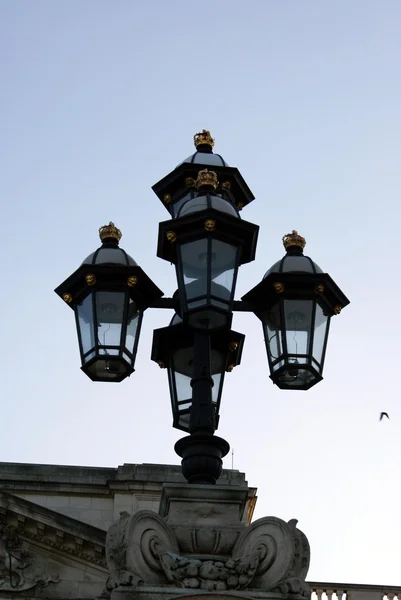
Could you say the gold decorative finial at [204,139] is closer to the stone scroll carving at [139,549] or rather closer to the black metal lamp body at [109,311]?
the black metal lamp body at [109,311]

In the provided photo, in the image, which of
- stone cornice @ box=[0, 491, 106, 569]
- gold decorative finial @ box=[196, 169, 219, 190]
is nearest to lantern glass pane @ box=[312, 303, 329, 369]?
gold decorative finial @ box=[196, 169, 219, 190]

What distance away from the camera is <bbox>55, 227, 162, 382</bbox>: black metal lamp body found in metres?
9.09

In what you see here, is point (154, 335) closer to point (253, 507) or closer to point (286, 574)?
point (286, 574)

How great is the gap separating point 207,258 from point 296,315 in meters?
0.82

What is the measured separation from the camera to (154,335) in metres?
9.73

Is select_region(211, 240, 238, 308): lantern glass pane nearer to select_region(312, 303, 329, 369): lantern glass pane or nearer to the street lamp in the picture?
the street lamp

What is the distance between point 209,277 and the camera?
28.9ft

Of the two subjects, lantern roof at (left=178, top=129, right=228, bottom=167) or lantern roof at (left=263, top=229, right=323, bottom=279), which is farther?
lantern roof at (left=178, top=129, right=228, bottom=167)

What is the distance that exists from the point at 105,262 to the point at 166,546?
2.28 metres

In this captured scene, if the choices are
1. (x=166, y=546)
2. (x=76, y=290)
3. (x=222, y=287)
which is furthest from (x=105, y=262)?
(x=166, y=546)

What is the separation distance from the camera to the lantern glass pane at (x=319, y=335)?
920 cm

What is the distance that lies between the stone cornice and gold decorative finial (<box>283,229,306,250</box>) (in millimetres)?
25657

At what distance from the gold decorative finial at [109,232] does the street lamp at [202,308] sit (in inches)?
0.4

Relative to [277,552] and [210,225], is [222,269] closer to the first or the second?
[210,225]
